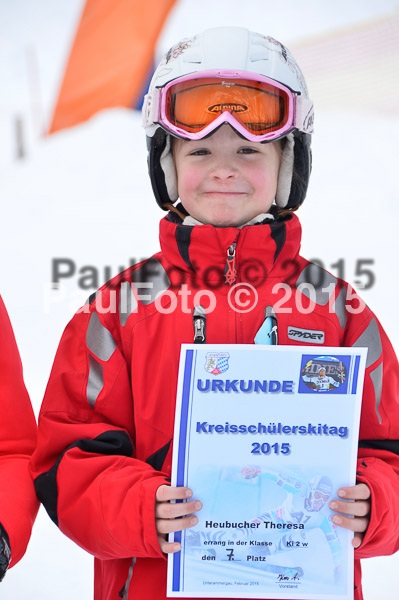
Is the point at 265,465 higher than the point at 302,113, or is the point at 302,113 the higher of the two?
the point at 302,113

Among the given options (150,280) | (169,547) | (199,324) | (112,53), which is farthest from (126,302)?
(112,53)

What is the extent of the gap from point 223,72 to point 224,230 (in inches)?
16.0

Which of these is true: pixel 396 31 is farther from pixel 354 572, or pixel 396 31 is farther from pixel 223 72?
pixel 354 572

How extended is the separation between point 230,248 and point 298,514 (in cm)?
62

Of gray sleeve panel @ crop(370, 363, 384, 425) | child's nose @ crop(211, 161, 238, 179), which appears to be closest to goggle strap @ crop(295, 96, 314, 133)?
child's nose @ crop(211, 161, 238, 179)

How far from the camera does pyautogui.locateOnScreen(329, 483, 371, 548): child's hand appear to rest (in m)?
1.59

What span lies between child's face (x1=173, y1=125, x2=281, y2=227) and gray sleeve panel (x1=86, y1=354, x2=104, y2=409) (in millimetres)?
449

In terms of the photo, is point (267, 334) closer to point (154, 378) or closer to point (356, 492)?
point (154, 378)

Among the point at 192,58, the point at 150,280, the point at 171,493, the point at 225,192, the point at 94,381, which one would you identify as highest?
the point at 192,58

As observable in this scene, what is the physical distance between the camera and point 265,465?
160 centimetres

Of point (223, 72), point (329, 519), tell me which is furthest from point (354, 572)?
point (223, 72)

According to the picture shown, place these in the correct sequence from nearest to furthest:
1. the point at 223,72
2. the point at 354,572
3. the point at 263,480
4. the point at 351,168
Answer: the point at 263,480 < the point at 354,572 < the point at 223,72 < the point at 351,168

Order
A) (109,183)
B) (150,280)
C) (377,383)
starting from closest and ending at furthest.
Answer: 1. (377,383)
2. (150,280)
3. (109,183)

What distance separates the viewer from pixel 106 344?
1.80 m
